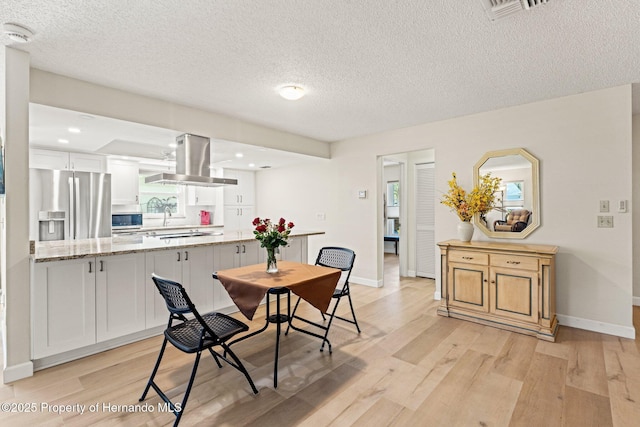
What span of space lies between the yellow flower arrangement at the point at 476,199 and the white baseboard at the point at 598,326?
1.42m

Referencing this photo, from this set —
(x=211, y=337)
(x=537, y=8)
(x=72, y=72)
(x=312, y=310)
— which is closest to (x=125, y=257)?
(x=211, y=337)

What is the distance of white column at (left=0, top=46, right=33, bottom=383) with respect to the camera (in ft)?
7.66

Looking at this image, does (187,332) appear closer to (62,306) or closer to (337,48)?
(62,306)

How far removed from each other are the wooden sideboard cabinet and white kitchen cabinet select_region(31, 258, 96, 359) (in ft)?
11.9

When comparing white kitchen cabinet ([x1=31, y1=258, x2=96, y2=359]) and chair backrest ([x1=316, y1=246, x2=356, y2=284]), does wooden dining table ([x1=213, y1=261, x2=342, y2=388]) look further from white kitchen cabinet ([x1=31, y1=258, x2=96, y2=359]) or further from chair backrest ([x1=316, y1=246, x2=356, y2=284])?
white kitchen cabinet ([x1=31, y1=258, x2=96, y2=359])

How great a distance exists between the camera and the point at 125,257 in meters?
2.92

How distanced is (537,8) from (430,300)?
3503 mm

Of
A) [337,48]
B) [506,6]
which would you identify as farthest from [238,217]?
[506,6]

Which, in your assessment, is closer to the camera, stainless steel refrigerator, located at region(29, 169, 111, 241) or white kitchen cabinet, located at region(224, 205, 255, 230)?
stainless steel refrigerator, located at region(29, 169, 111, 241)

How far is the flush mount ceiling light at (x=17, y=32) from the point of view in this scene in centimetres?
209

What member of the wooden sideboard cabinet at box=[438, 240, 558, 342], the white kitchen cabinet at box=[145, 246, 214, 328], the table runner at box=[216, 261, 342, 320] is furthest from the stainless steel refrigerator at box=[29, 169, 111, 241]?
the wooden sideboard cabinet at box=[438, 240, 558, 342]

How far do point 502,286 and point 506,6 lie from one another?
2.62 metres

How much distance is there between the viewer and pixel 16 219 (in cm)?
236

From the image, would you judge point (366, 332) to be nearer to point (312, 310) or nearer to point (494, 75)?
point (312, 310)
